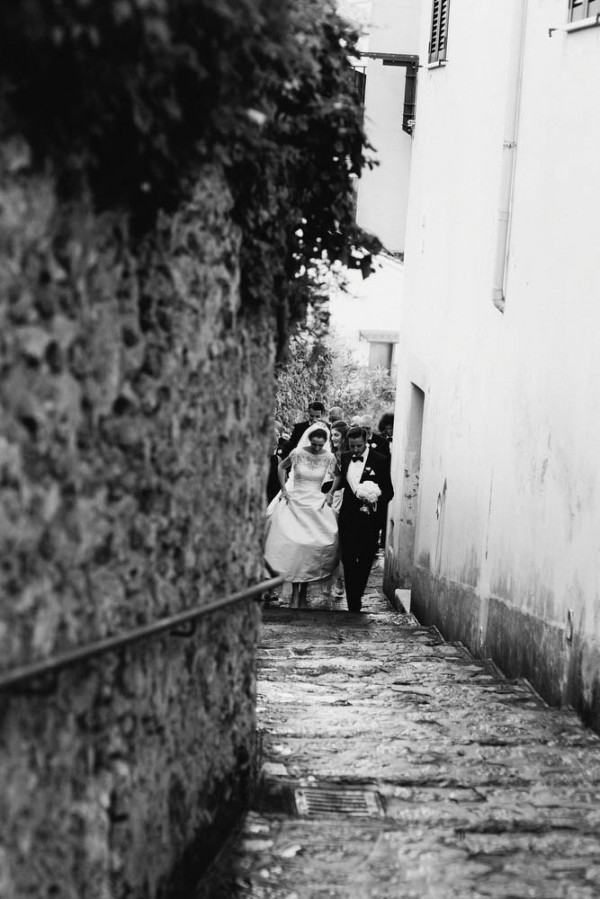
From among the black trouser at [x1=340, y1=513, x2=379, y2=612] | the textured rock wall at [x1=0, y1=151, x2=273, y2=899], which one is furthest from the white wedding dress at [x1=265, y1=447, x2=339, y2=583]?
the textured rock wall at [x1=0, y1=151, x2=273, y2=899]

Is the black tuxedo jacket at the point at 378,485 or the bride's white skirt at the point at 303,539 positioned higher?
the black tuxedo jacket at the point at 378,485

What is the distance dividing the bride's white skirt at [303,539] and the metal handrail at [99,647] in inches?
344

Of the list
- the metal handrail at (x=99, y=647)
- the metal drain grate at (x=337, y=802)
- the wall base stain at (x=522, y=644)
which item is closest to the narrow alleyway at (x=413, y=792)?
the metal drain grate at (x=337, y=802)

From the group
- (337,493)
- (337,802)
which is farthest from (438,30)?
(337,802)

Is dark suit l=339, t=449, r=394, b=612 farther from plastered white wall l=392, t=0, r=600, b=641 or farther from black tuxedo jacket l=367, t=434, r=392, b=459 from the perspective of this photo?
plastered white wall l=392, t=0, r=600, b=641

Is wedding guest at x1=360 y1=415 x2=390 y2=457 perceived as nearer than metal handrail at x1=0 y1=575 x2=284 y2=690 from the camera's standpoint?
No

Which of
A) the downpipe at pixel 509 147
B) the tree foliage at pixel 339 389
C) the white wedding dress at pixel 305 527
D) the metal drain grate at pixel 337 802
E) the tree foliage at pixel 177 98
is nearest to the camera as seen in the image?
the tree foliage at pixel 177 98

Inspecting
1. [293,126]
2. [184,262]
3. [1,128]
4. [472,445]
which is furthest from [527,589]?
[1,128]

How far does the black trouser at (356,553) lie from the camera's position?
43.0 feet

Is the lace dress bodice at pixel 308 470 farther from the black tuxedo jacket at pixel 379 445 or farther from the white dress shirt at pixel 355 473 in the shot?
the black tuxedo jacket at pixel 379 445

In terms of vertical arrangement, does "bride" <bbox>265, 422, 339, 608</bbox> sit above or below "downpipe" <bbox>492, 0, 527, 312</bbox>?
below

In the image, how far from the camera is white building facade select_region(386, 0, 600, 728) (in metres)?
7.80

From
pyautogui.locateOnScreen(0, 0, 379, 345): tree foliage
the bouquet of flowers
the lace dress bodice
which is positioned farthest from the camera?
the lace dress bodice

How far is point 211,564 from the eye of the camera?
4.57 metres
